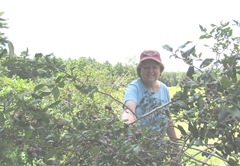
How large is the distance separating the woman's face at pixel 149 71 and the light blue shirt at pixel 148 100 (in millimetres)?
53

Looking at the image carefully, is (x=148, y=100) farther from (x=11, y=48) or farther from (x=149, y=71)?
(x=11, y=48)

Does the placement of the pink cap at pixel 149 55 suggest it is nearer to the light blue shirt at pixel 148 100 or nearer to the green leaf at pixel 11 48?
the light blue shirt at pixel 148 100

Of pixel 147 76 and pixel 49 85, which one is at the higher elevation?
pixel 147 76

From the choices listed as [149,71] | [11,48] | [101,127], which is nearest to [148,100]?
[101,127]

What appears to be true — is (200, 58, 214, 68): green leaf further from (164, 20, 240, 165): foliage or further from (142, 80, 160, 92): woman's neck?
(142, 80, 160, 92): woman's neck

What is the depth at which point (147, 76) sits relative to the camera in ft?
9.14

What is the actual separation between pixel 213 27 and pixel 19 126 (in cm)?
89

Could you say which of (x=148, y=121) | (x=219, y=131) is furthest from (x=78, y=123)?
(x=148, y=121)

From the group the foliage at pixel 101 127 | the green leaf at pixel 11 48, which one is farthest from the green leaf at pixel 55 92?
the green leaf at pixel 11 48

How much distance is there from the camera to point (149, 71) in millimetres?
2824

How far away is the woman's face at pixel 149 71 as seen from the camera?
279 centimetres

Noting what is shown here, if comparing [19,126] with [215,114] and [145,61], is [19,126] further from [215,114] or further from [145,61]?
[145,61]

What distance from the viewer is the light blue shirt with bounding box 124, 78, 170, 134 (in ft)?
6.16

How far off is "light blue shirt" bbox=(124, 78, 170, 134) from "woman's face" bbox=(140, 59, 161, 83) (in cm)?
5
